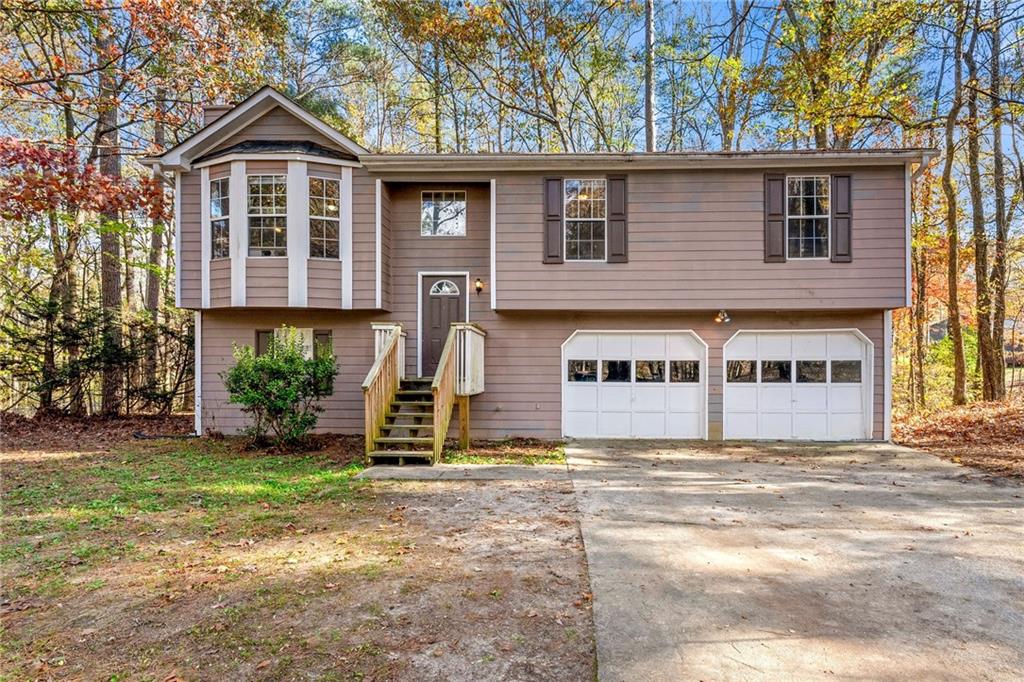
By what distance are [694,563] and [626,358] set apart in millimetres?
6182

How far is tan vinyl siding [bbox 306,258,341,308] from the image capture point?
912cm

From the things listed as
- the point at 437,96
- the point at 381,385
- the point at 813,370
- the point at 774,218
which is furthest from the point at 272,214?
the point at 813,370

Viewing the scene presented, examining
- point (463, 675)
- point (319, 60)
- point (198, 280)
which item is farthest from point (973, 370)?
point (319, 60)

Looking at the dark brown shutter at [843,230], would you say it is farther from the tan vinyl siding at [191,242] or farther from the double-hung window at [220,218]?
the tan vinyl siding at [191,242]

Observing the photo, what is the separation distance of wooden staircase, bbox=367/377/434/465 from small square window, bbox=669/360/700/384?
4.85 m

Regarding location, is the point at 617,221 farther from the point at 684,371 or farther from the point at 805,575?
the point at 805,575

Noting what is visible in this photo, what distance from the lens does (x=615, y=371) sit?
1003 cm

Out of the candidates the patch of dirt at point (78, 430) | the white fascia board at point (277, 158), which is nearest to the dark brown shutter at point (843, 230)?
the white fascia board at point (277, 158)

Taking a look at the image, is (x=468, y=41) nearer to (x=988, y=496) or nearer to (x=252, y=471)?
(x=252, y=471)

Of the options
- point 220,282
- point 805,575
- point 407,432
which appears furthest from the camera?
point 220,282

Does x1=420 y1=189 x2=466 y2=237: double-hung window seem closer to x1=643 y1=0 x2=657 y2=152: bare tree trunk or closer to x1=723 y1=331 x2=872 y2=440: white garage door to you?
x1=723 y1=331 x2=872 y2=440: white garage door

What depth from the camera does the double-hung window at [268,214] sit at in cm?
909

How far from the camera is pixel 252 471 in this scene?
725cm

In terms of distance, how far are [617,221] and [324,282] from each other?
562cm
